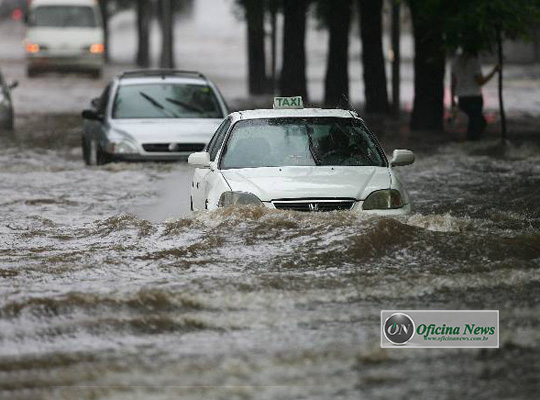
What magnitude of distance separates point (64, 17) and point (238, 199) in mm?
34744

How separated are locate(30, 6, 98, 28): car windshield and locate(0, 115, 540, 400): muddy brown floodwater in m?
29.5

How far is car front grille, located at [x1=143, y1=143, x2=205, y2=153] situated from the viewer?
2025 centimetres

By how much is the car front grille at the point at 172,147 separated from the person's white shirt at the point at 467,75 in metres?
5.92

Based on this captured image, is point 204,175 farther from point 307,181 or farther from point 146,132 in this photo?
point 146,132

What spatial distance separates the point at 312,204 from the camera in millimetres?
12938

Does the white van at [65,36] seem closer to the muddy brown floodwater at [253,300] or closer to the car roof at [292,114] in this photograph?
the muddy brown floodwater at [253,300]

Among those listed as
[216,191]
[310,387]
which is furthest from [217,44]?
[310,387]

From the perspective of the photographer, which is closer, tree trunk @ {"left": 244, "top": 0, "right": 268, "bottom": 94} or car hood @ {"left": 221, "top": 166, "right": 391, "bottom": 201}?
car hood @ {"left": 221, "top": 166, "right": 391, "bottom": 201}

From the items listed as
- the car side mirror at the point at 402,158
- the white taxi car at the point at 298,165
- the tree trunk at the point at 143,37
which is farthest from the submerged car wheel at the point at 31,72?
the car side mirror at the point at 402,158

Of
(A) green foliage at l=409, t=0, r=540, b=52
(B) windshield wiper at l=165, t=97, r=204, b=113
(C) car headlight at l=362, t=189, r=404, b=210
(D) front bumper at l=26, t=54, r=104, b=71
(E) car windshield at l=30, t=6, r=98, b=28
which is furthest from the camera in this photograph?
(E) car windshield at l=30, t=6, r=98, b=28

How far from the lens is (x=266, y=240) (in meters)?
13.1

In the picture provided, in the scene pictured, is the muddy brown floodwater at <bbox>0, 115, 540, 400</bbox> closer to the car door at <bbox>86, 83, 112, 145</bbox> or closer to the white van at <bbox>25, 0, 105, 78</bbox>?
the car door at <bbox>86, 83, 112, 145</bbox>

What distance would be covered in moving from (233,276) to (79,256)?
1866 mm
